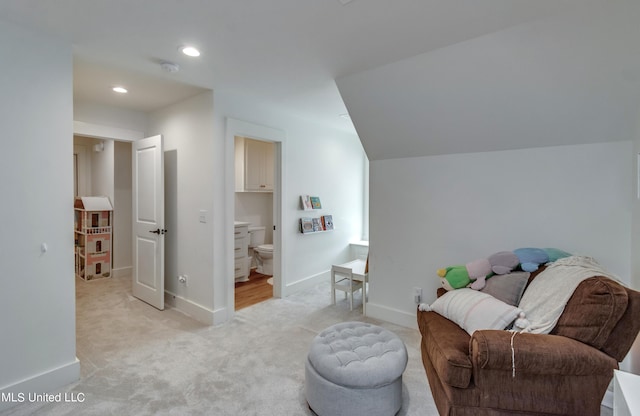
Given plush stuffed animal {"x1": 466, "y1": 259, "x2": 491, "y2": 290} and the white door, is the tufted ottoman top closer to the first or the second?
plush stuffed animal {"x1": 466, "y1": 259, "x2": 491, "y2": 290}

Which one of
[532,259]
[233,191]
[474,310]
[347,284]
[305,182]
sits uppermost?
[305,182]

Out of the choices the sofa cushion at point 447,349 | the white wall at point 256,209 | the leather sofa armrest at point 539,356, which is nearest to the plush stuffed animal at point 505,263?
the sofa cushion at point 447,349

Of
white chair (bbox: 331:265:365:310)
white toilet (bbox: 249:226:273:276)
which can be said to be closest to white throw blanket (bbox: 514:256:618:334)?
white chair (bbox: 331:265:365:310)

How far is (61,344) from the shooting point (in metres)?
2.06

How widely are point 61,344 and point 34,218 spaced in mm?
868

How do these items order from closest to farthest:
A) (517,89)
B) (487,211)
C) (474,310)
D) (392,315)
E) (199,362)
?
(474,310) → (517,89) → (199,362) → (487,211) → (392,315)

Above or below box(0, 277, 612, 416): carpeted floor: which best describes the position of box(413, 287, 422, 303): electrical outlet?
above

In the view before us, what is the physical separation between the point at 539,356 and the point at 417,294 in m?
1.51

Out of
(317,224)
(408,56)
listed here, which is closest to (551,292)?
(408,56)

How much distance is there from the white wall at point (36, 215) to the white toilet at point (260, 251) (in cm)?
293

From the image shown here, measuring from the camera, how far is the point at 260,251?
4957mm

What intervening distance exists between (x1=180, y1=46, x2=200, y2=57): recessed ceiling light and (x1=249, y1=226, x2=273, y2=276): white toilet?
314 cm

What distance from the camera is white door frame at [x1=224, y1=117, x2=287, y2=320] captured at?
314 centimetres

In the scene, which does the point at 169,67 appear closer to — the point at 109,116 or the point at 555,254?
the point at 109,116
